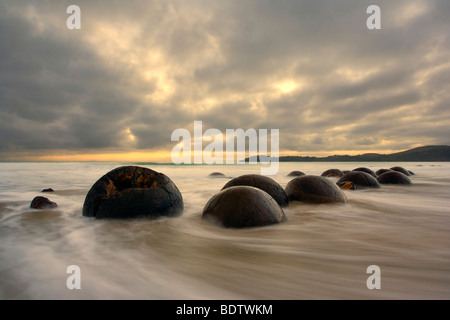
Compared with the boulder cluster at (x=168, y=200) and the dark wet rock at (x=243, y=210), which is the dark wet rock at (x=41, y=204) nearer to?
the boulder cluster at (x=168, y=200)

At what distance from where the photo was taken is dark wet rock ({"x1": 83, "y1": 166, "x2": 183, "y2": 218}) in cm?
Answer: 390

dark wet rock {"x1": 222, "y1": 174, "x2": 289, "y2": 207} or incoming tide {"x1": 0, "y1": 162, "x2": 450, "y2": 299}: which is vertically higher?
dark wet rock {"x1": 222, "y1": 174, "x2": 289, "y2": 207}

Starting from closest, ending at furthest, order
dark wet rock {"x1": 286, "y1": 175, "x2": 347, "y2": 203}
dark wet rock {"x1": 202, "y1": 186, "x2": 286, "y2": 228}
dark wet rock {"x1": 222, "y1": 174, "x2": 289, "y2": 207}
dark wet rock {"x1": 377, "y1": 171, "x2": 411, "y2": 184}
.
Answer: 1. dark wet rock {"x1": 202, "y1": 186, "x2": 286, "y2": 228}
2. dark wet rock {"x1": 222, "y1": 174, "x2": 289, "y2": 207}
3. dark wet rock {"x1": 286, "y1": 175, "x2": 347, "y2": 203}
4. dark wet rock {"x1": 377, "y1": 171, "x2": 411, "y2": 184}

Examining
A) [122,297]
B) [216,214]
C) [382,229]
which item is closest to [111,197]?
[216,214]

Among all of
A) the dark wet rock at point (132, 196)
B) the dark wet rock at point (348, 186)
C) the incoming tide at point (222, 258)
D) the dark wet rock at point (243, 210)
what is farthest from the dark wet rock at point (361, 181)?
the dark wet rock at point (132, 196)

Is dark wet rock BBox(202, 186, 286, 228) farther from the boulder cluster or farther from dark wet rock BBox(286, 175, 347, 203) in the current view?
dark wet rock BBox(286, 175, 347, 203)

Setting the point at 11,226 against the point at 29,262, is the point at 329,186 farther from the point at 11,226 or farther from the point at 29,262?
the point at 11,226

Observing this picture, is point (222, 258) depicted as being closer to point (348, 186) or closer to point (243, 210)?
point (243, 210)

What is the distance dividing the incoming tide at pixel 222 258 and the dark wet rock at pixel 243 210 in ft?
0.47

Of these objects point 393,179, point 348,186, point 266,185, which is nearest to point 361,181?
point 348,186

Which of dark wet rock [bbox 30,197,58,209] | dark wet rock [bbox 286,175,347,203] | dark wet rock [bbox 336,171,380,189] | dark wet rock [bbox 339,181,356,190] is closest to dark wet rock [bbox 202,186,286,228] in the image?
dark wet rock [bbox 286,175,347,203]

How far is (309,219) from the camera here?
4066 millimetres

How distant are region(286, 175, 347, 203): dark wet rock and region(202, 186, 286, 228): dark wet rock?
6.27ft
